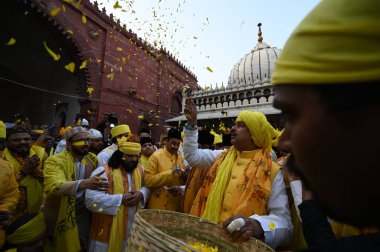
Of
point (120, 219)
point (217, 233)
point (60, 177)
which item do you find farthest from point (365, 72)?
point (60, 177)

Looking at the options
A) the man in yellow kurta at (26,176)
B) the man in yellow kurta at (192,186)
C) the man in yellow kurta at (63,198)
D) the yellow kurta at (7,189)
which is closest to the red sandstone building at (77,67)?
the man in yellow kurta at (26,176)

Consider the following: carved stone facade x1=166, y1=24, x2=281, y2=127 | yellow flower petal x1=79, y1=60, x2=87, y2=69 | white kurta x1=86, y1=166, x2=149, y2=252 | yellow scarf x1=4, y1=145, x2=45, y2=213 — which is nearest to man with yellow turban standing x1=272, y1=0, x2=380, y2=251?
white kurta x1=86, y1=166, x2=149, y2=252

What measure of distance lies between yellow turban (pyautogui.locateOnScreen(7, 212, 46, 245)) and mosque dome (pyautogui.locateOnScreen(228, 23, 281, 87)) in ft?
52.8

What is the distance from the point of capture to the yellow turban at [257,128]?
2.22 metres

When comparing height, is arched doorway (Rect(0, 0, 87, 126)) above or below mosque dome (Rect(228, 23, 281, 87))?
below

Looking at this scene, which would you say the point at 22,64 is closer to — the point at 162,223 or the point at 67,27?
the point at 67,27

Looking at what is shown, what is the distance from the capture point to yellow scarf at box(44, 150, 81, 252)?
2.68 metres

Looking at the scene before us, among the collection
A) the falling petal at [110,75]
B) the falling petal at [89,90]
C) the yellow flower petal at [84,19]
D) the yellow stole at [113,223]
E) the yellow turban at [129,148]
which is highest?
the yellow flower petal at [84,19]

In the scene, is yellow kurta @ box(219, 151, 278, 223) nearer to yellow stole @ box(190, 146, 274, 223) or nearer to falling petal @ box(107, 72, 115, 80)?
yellow stole @ box(190, 146, 274, 223)

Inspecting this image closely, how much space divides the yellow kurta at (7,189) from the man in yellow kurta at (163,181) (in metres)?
1.39

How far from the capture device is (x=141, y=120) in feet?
47.8

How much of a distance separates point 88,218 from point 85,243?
31 cm

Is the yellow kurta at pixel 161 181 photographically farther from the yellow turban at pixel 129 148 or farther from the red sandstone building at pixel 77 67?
the red sandstone building at pixel 77 67

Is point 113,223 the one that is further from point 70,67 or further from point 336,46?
point 70,67
